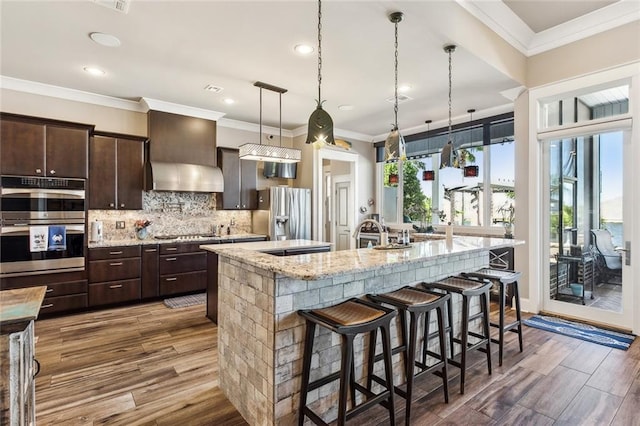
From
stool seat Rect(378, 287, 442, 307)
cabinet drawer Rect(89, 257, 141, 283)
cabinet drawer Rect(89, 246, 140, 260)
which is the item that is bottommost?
cabinet drawer Rect(89, 257, 141, 283)

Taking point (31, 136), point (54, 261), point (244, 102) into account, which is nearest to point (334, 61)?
point (244, 102)

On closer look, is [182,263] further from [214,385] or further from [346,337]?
[346,337]

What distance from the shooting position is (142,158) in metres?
4.93

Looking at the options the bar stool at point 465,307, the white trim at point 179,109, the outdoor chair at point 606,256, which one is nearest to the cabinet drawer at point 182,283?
the white trim at point 179,109

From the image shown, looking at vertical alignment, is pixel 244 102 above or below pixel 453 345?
above

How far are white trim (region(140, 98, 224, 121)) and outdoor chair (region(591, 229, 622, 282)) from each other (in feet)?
18.3

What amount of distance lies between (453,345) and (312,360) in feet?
5.23

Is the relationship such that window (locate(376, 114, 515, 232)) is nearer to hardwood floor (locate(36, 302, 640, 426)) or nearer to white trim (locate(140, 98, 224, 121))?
hardwood floor (locate(36, 302, 640, 426))

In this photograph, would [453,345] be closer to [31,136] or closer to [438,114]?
[438,114]

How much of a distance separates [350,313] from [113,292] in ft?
12.8

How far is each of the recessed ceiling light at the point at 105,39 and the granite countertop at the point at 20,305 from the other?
2.49 meters

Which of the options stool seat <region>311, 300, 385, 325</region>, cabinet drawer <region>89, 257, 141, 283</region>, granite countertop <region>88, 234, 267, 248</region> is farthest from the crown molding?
cabinet drawer <region>89, 257, 141, 283</region>

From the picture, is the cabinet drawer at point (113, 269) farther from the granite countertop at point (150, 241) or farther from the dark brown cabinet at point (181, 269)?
the dark brown cabinet at point (181, 269)

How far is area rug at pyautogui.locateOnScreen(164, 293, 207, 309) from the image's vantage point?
14.9 feet
